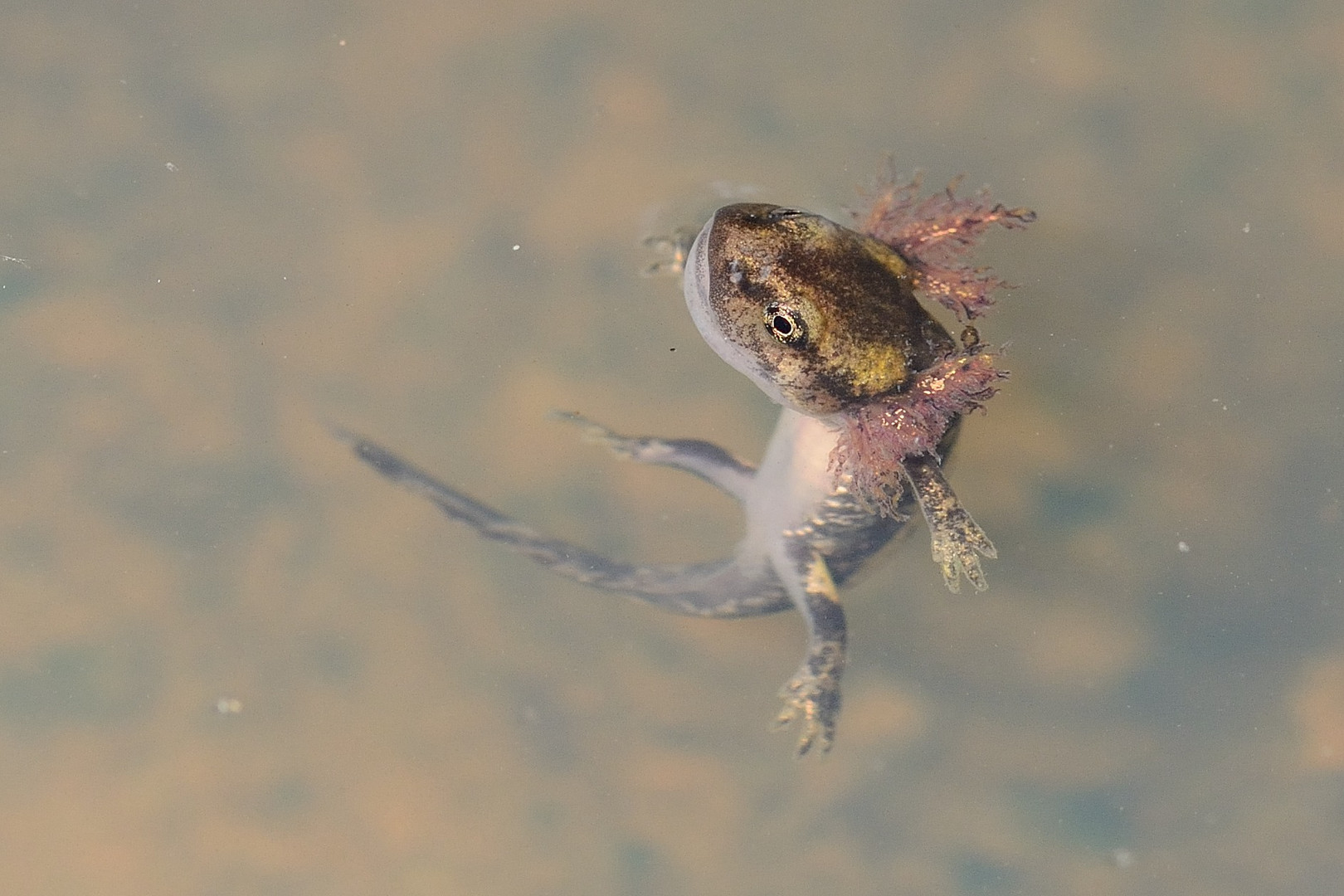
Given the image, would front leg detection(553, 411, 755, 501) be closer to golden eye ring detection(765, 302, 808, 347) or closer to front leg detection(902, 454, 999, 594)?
front leg detection(902, 454, 999, 594)

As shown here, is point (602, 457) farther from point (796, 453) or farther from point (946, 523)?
point (946, 523)

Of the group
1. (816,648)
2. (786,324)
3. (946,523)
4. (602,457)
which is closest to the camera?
(786,324)

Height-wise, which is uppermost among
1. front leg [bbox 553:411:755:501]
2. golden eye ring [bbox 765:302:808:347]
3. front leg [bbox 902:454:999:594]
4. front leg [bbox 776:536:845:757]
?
golden eye ring [bbox 765:302:808:347]

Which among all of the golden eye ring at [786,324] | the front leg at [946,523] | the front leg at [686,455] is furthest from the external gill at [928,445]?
the front leg at [686,455]

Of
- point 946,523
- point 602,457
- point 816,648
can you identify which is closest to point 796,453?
point 946,523

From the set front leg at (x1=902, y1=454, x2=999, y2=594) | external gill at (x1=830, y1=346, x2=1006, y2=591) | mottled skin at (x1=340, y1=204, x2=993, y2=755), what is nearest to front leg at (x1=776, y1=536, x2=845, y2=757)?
mottled skin at (x1=340, y1=204, x2=993, y2=755)
